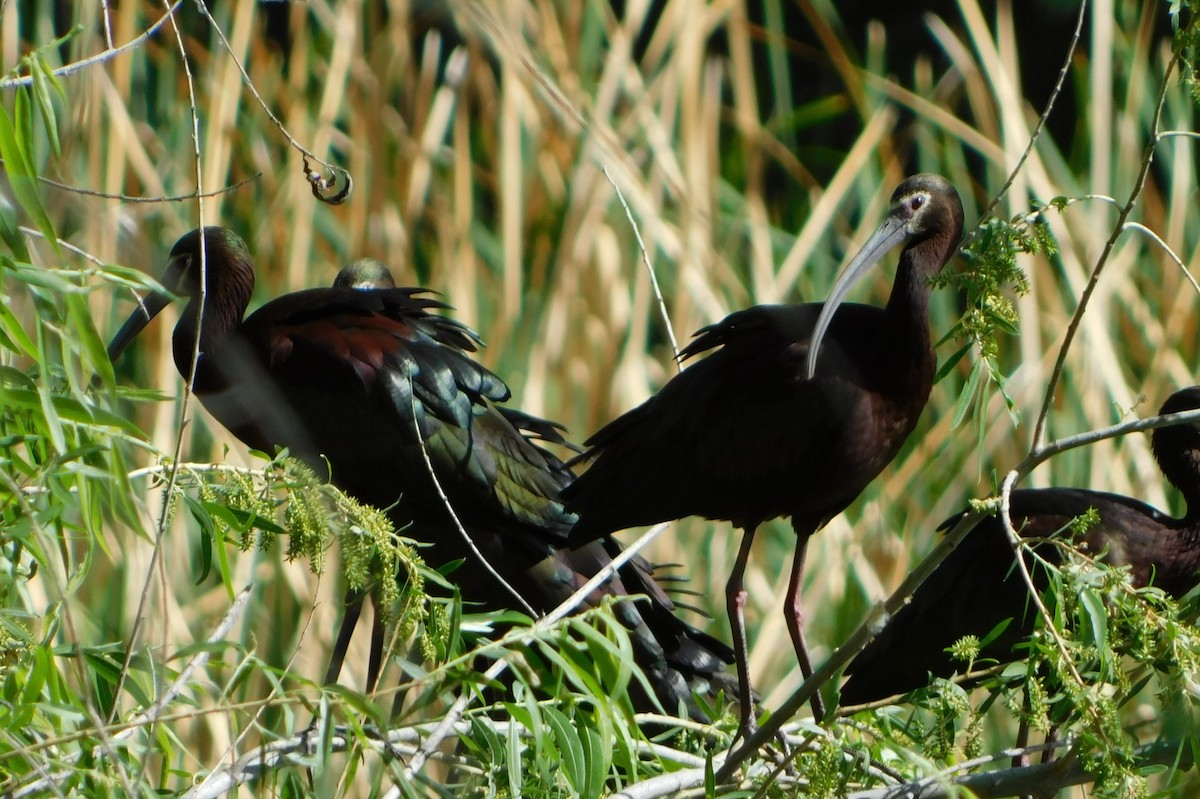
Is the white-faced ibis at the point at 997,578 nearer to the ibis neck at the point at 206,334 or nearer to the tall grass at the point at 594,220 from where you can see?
the tall grass at the point at 594,220

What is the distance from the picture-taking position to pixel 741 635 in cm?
359

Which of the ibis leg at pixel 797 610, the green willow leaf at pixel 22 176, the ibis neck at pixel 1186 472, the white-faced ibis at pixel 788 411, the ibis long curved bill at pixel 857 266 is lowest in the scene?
the ibis leg at pixel 797 610

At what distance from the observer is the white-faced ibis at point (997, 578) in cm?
354

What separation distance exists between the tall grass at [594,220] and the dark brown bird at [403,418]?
95 centimetres

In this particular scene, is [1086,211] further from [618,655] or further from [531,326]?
[618,655]

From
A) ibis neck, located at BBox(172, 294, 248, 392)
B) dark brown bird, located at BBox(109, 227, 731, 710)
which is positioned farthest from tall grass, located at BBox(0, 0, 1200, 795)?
dark brown bird, located at BBox(109, 227, 731, 710)

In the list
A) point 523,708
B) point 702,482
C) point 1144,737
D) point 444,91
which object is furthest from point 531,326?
point 523,708

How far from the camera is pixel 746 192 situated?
5.92 m

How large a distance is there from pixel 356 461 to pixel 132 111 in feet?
6.17

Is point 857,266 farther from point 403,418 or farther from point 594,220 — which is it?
point 594,220

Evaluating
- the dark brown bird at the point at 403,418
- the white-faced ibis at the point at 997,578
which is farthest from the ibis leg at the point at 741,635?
the white-faced ibis at the point at 997,578

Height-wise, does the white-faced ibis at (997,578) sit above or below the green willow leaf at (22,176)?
below

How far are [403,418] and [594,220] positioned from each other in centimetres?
155

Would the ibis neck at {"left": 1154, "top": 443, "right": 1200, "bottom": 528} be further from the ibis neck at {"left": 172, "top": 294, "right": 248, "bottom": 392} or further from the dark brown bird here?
the ibis neck at {"left": 172, "top": 294, "right": 248, "bottom": 392}
